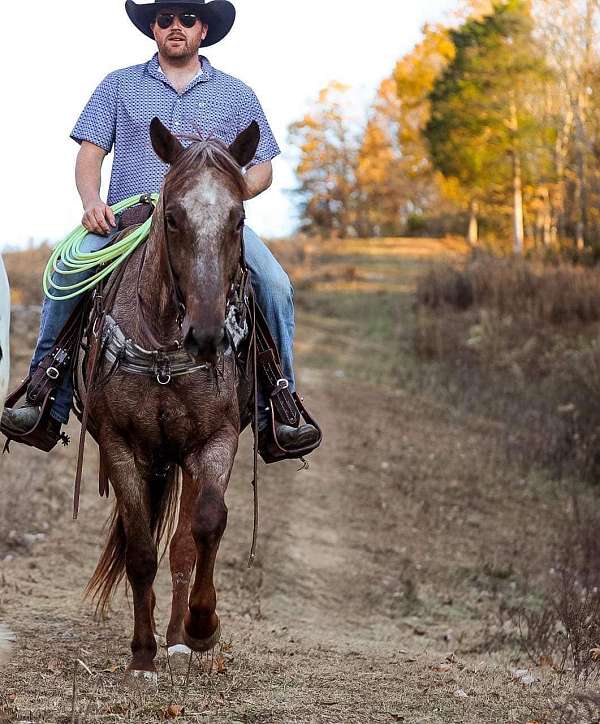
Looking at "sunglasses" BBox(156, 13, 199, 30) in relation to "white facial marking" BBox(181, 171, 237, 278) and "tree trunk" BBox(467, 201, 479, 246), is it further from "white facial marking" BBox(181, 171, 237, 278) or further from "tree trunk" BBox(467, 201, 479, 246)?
"tree trunk" BBox(467, 201, 479, 246)

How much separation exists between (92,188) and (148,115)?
0.50 m

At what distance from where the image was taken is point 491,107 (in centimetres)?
3108

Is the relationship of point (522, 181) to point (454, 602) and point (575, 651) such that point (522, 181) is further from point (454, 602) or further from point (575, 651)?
point (575, 651)

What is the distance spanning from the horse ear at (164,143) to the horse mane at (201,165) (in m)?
0.04

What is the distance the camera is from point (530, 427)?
46.3 feet

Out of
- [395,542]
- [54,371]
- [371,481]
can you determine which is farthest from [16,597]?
[371,481]

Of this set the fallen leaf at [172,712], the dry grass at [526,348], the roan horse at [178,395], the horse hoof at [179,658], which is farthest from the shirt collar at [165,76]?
the dry grass at [526,348]

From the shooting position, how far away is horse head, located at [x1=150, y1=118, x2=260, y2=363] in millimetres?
4203

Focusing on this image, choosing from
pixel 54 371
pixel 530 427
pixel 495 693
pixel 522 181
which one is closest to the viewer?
pixel 495 693

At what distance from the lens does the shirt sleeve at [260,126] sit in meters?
5.94

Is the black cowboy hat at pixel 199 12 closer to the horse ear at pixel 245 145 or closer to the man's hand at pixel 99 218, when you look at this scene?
the man's hand at pixel 99 218

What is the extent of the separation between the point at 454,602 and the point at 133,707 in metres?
4.64

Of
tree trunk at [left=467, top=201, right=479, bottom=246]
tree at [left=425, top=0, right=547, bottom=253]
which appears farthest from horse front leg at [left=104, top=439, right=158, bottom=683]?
tree trunk at [left=467, top=201, right=479, bottom=246]

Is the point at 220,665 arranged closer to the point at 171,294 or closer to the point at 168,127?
the point at 171,294
